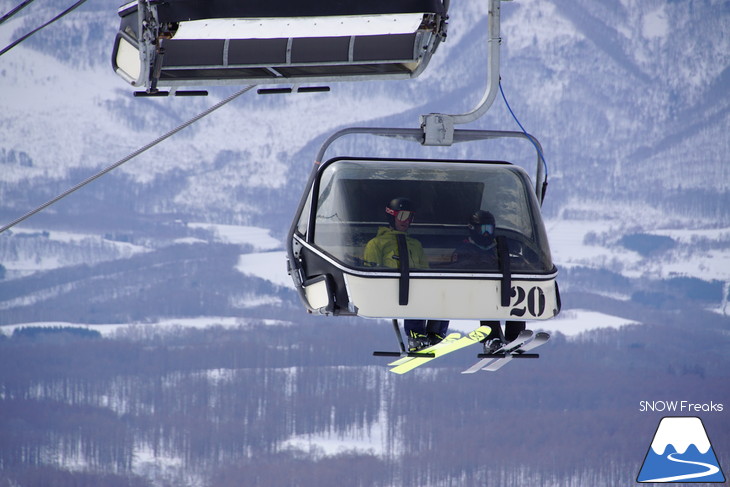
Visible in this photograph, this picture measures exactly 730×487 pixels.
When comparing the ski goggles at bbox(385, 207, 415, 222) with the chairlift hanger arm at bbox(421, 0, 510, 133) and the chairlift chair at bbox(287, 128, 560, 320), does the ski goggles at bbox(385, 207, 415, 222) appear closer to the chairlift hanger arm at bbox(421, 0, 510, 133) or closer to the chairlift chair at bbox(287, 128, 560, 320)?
the chairlift chair at bbox(287, 128, 560, 320)

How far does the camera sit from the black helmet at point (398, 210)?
12.6 meters

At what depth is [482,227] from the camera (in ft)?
41.3

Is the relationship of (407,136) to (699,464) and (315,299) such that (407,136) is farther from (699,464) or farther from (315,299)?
(699,464)

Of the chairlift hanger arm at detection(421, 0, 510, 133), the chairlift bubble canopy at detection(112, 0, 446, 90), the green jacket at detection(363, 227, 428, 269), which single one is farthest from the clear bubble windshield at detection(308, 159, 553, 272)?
the chairlift bubble canopy at detection(112, 0, 446, 90)

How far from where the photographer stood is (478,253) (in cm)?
1226

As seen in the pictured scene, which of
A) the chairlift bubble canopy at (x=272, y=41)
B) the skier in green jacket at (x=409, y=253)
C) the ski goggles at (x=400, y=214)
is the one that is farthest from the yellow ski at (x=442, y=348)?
the chairlift bubble canopy at (x=272, y=41)

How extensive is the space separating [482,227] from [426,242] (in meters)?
0.58

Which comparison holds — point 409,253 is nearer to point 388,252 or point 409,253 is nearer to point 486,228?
point 388,252

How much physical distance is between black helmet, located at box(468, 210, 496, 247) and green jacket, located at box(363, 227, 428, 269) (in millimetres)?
625

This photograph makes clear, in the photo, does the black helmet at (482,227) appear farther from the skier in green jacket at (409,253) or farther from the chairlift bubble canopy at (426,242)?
the skier in green jacket at (409,253)

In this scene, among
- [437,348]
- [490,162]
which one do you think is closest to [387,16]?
[490,162]

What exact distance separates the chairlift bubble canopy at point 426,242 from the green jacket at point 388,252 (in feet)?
0.28

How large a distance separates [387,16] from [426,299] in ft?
8.31

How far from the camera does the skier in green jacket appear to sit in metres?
12.0
